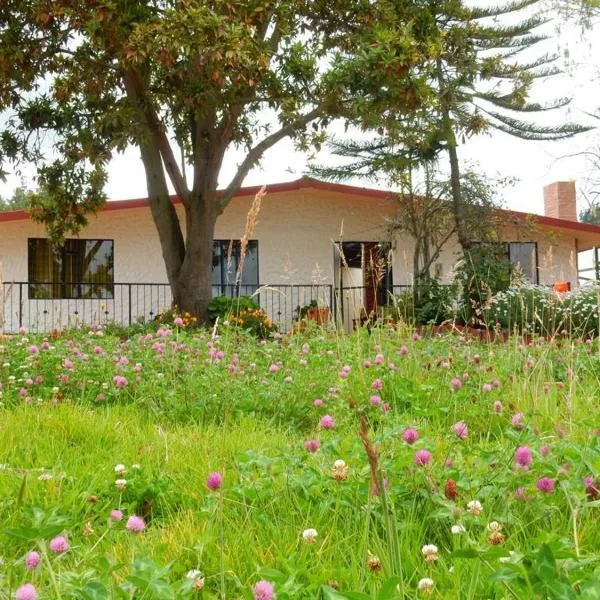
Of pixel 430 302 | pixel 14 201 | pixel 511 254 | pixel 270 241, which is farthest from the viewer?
pixel 14 201

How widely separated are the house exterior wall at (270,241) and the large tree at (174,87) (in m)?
3.42

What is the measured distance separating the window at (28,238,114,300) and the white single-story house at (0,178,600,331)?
0.09 ft

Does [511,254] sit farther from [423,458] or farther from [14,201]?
[14,201]

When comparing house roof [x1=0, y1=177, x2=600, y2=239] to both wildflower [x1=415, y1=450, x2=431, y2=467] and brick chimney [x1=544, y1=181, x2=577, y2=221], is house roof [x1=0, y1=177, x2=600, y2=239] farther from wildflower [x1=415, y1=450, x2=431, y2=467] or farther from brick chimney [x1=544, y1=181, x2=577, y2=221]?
wildflower [x1=415, y1=450, x2=431, y2=467]

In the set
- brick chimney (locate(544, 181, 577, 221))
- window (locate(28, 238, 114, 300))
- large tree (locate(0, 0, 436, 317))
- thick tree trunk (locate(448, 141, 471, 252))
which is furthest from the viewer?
brick chimney (locate(544, 181, 577, 221))

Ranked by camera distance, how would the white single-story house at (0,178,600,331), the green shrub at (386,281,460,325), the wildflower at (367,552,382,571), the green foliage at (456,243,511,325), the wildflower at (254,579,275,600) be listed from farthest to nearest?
the white single-story house at (0,178,600,331) < the green foliage at (456,243,511,325) < the green shrub at (386,281,460,325) < the wildflower at (367,552,382,571) < the wildflower at (254,579,275,600)

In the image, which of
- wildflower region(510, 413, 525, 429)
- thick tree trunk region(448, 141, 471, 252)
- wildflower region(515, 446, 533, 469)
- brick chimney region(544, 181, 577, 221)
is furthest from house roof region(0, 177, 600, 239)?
Answer: wildflower region(515, 446, 533, 469)

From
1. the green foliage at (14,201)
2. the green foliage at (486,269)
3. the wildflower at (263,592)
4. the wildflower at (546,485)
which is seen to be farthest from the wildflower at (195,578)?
the green foliage at (14,201)

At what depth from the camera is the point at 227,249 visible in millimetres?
18688

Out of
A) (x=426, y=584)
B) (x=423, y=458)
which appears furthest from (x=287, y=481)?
(x=426, y=584)

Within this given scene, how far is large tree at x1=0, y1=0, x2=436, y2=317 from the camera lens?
36.8ft

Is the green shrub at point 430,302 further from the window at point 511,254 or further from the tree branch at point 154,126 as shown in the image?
the tree branch at point 154,126

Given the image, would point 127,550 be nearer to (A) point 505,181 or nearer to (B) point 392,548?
(B) point 392,548

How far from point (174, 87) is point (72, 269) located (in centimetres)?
813
